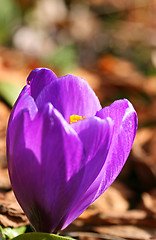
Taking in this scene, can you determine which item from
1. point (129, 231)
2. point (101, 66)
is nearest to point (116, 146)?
point (129, 231)

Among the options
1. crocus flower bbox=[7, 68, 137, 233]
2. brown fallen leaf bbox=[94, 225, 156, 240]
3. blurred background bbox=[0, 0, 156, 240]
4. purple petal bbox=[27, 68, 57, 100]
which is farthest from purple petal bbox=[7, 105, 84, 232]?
brown fallen leaf bbox=[94, 225, 156, 240]

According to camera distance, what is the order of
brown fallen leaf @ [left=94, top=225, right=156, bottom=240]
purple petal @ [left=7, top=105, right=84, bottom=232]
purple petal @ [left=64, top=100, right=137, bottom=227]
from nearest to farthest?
purple petal @ [left=7, top=105, right=84, bottom=232] → purple petal @ [left=64, top=100, right=137, bottom=227] → brown fallen leaf @ [left=94, top=225, right=156, bottom=240]

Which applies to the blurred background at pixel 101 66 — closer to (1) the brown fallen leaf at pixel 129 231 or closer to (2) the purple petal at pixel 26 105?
(1) the brown fallen leaf at pixel 129 231

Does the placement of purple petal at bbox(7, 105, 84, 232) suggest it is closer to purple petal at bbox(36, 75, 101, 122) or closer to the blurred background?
purple petal at bbox(36, 75, 101, 122)

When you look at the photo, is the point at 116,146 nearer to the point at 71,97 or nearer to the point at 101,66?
the point at 71,97

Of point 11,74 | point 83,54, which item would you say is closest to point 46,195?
point 11,74

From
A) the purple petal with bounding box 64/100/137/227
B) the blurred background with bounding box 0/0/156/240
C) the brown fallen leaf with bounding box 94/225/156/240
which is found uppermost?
the purple petal with bounding box 64/100/137/227

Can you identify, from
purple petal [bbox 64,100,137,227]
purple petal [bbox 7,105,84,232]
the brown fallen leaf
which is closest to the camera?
purple petal [bbox 7,105,84,232]

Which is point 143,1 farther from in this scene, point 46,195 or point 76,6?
point 46,195
